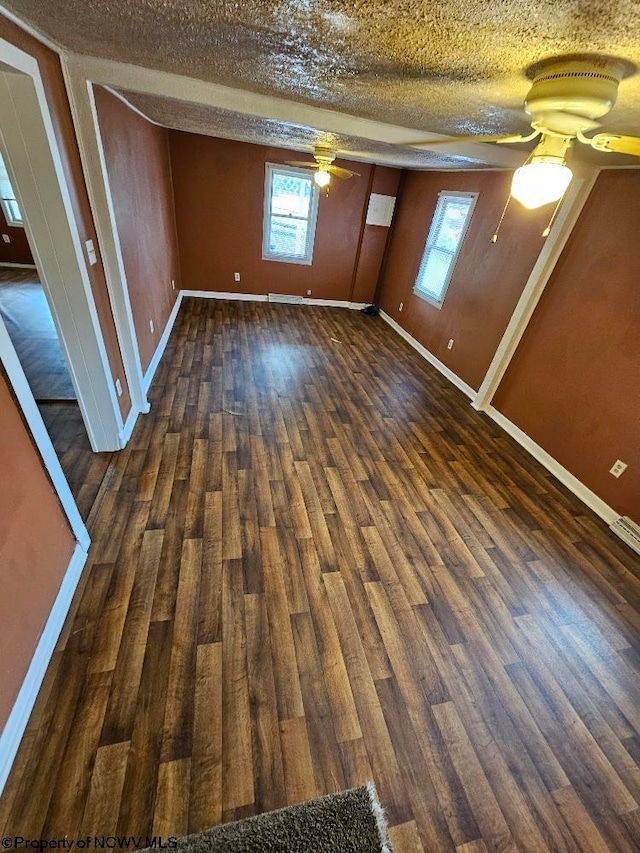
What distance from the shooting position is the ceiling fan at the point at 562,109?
958 millimetres

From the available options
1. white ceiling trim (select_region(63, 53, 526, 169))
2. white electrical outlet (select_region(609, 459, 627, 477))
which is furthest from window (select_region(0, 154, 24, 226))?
white electrical outlet (select_region(609, 459, 627, 477))

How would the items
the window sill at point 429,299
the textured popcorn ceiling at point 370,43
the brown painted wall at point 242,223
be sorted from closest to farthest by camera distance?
1. the textured popcorn ceiling at point 370,43
2. the window sill at point 429,299
3. the brown painted wall at point 242,223

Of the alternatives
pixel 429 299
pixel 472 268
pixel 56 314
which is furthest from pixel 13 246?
pixel 472 268

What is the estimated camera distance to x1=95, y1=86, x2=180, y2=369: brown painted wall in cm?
241

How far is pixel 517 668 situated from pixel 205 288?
6.01 m

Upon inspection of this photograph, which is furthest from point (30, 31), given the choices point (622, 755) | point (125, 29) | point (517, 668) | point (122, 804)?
point (622, 755)

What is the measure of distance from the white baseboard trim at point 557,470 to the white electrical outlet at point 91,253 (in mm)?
3684

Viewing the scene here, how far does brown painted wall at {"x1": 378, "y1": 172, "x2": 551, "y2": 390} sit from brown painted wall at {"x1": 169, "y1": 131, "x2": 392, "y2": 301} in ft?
3.07

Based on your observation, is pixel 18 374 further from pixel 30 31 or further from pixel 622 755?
pixel 622 755

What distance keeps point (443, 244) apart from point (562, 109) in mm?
3894

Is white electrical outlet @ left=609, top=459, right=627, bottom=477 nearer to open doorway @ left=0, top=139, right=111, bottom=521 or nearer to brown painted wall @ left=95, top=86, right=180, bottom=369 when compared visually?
open doorway @ left=0, top=139, right=111, bottom=521

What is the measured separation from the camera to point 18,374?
129cm

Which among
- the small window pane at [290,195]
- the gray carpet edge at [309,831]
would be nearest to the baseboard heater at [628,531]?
the gray carpet edge at [309,831]

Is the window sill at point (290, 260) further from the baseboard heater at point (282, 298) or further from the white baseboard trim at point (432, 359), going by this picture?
the white baseboard trim at point (432, 359)
